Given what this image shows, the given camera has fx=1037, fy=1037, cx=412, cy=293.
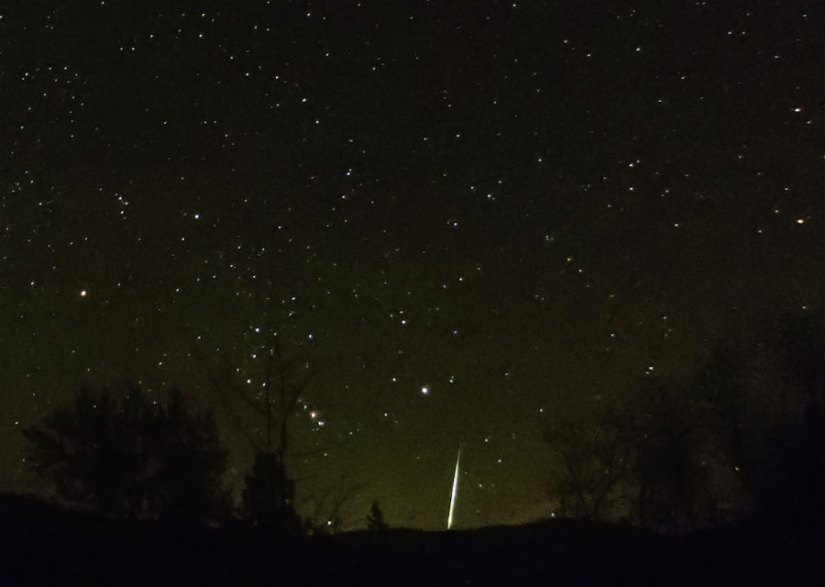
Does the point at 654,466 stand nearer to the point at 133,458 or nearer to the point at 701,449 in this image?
the point at 701,449

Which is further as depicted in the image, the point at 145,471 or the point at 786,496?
the point at 145,471

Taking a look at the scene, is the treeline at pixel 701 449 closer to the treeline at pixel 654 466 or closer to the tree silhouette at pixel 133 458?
the treeline at pixel 654 466

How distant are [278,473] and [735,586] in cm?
185

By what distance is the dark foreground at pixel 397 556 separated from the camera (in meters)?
3.43

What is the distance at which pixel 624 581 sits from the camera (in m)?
3.47

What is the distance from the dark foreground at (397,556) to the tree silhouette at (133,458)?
4.6 inches

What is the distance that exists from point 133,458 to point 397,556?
1.38 metres

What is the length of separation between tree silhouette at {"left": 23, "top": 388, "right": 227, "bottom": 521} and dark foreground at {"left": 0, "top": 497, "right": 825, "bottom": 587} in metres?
0.12

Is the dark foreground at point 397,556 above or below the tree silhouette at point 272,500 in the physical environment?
below

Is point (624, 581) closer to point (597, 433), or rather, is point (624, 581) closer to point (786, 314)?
point (597, 433)

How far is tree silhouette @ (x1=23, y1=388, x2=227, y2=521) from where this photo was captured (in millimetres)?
4383

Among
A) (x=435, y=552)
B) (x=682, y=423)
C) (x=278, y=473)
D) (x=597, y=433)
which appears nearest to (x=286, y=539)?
(x=278, y=473)

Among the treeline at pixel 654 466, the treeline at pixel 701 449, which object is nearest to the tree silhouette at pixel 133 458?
the treeline at pixel 654 466

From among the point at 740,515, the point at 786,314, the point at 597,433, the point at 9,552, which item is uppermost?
the point at 786,314
